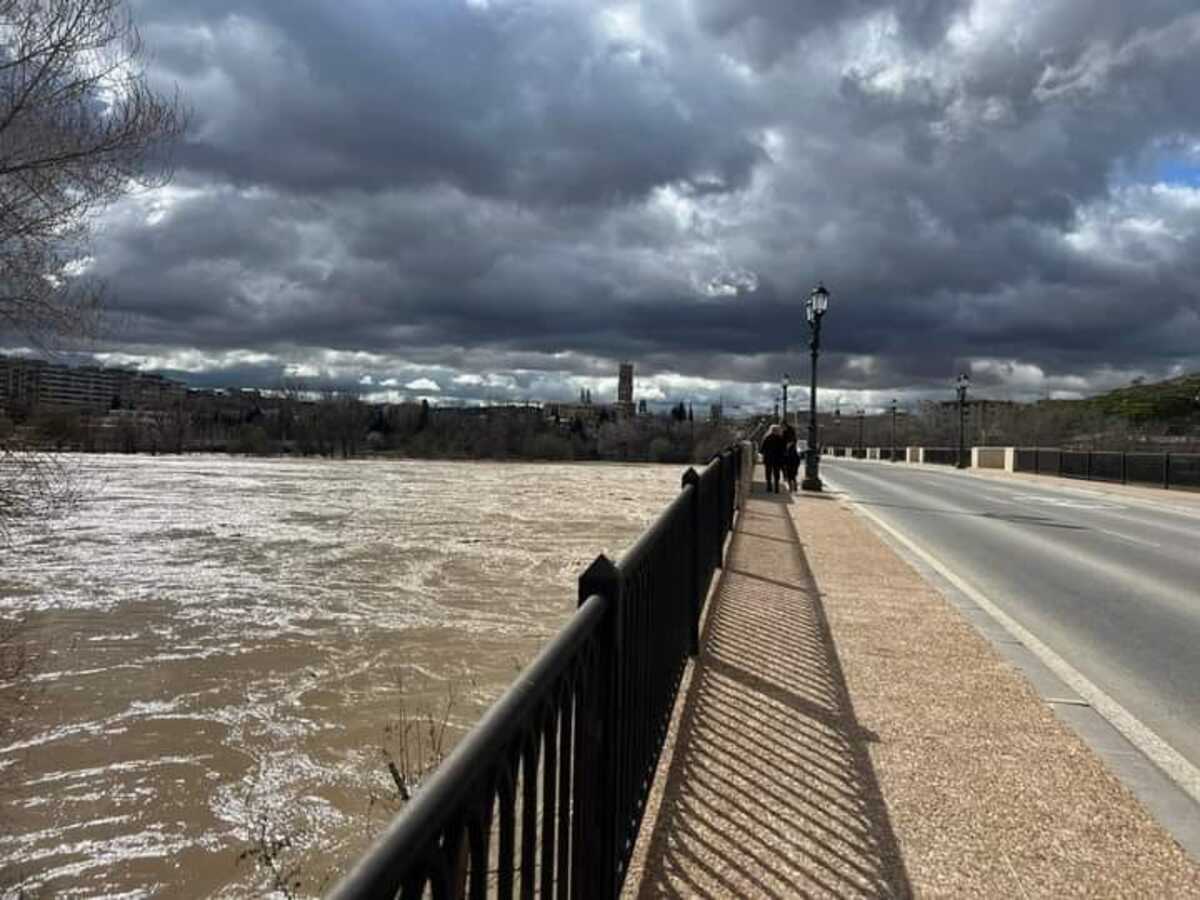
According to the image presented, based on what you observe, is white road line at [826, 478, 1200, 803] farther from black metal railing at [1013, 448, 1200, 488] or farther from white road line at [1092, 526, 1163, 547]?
black metal railing at [1013, 448, 1200, 488]

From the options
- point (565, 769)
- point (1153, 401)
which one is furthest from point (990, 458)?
point (1153, 401)

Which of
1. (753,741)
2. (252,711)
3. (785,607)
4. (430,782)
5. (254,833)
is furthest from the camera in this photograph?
(785,607)

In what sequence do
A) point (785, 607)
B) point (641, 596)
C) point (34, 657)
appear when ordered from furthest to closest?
point (34, 657), point (785, 607), point (641, 596)

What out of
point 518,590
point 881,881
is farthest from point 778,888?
point 518,590

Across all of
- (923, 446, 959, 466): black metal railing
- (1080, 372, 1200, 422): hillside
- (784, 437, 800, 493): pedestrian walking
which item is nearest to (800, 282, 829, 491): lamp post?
(784, 437, 800, 493): pedestrian walking

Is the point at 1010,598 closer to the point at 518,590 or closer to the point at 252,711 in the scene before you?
the point at 518,590

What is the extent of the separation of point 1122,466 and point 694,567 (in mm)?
31918

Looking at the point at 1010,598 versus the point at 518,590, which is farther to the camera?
the point at 518,590

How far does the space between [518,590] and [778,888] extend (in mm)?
10309

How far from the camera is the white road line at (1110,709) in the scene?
4676 mm

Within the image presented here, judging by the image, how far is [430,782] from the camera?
1477 mm

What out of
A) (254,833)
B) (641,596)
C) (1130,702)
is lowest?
(254,833)

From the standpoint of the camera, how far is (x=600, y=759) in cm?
286

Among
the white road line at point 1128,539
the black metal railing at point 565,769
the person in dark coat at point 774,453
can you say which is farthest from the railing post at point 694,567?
the person in dark coat at point 774,453
